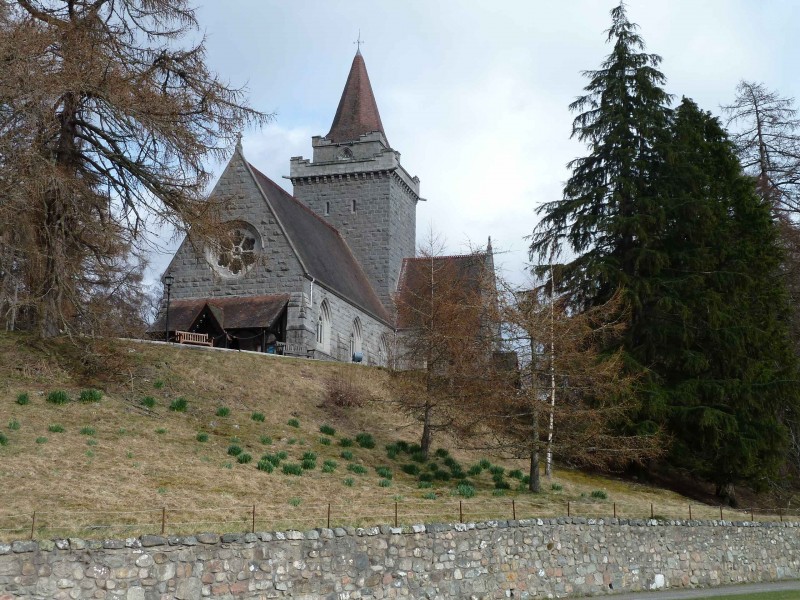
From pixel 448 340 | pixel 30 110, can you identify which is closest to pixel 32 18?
pixel 30 110

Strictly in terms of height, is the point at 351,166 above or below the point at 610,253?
above

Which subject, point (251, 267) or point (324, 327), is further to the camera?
point (324, 327)

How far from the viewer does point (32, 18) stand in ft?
69.2

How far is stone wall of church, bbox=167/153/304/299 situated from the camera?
34875 millimetres

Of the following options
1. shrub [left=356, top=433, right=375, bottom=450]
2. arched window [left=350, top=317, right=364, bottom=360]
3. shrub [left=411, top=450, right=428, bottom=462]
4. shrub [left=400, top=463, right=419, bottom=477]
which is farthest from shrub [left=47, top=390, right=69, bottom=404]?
arched window [left=350, top=317, right=364, bottom=360]

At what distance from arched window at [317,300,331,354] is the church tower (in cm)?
968

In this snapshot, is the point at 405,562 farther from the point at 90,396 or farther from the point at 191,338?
the point at 191,338

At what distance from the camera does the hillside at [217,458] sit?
1448 centimetres

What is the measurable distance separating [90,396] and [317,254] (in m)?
19.0

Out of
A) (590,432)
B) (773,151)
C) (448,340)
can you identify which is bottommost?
(590,432)

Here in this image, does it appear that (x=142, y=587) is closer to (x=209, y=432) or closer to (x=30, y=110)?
(x=209, y=432)

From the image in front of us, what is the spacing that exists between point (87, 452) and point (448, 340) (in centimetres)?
962

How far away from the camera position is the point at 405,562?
1466 centimetres

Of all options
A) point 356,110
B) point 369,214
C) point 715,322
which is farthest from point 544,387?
point 356,110
